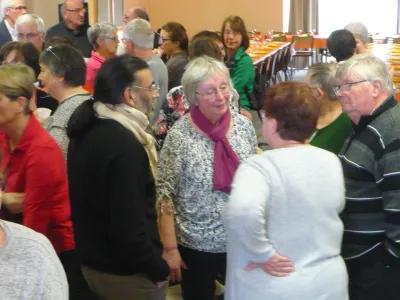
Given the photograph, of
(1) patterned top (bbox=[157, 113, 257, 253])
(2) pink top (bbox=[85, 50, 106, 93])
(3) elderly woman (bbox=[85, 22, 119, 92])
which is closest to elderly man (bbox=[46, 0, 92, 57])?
(3) elderly woman (bbox=[85, 22, 119, 92])

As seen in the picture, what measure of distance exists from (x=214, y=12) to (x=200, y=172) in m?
12.7

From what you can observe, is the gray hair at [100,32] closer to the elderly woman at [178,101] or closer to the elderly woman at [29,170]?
the elderly woman at [178,101]

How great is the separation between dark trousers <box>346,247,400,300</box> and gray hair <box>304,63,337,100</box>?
72cm

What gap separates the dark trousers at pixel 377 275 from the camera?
7.65ft

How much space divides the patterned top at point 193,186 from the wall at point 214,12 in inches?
491

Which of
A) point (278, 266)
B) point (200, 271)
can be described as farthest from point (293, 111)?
point (200, 271)

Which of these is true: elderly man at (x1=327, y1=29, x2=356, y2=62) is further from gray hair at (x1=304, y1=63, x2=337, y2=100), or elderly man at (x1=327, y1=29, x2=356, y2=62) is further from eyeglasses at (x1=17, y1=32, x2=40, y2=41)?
eyeglasses at (x1=17, y1=32, x2=40, y2=41)

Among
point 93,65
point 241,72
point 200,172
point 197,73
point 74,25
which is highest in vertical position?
point 74,25

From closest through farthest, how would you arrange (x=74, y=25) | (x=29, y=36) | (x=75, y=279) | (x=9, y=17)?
(x=75, y=279) → (x=29, y=36) → (x=74, y=25) → (x=9, y=17)

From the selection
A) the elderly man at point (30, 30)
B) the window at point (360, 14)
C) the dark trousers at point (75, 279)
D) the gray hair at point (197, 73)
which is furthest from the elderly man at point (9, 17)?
the window at point (360, 14)

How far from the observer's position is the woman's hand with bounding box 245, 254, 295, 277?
6.22 ft

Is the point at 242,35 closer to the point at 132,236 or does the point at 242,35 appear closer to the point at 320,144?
the point at 320,144

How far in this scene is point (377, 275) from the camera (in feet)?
7.72

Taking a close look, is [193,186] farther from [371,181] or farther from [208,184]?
[371,181]
